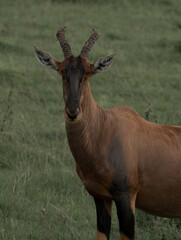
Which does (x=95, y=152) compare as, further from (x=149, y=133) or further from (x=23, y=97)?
(x=23, y=97)

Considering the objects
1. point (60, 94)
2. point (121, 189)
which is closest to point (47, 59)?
point (121, 189)

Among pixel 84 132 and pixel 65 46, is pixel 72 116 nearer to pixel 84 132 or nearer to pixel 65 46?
pixel 84 132

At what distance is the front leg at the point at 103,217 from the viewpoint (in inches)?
227

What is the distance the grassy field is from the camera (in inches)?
263

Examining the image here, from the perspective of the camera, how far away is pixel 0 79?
11719mm

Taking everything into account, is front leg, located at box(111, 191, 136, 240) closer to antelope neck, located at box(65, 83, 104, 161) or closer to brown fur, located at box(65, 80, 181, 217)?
brown fur, located at box(65, 80, 181, 217)

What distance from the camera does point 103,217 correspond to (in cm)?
580

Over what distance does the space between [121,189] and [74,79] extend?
1.16m

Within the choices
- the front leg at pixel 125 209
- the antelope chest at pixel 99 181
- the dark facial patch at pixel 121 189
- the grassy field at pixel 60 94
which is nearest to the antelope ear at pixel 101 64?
the dark facial patch at pixel 121 189

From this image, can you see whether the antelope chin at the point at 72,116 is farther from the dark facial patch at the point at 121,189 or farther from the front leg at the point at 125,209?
the front leg at the point at 125,209

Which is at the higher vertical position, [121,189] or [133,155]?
[133,155]

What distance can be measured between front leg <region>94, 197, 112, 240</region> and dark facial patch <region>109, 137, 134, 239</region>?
0.37m

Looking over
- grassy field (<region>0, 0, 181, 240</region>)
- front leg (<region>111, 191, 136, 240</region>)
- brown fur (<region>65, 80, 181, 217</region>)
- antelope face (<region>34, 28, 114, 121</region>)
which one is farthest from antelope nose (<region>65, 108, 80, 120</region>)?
grassy field (<region>0, 0, 181, 240</region>)

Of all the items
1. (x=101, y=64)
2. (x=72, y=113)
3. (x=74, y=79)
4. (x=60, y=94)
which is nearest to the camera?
(x=72, y=113)
